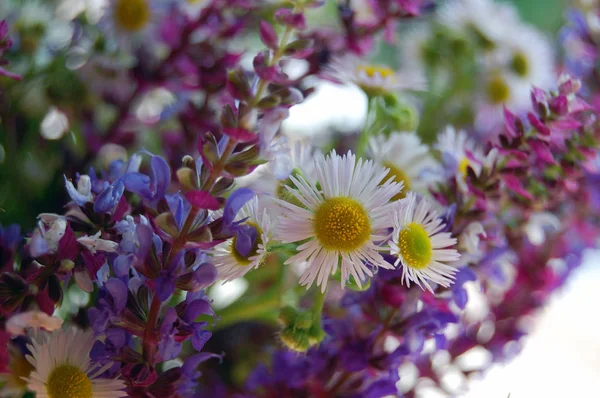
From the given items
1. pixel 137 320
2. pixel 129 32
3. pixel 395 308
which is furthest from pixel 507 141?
pixel 129 32

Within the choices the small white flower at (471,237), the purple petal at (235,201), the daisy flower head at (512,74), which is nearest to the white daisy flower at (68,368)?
the purple petal at (235,201)

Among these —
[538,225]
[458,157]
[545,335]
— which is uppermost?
[458,157]

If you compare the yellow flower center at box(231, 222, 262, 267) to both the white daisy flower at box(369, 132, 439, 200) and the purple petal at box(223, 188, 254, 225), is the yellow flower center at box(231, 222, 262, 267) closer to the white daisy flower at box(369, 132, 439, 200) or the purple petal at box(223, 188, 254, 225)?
the purple petal at box(223, 188, 254, 225)

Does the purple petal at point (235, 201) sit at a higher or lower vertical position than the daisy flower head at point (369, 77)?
higher

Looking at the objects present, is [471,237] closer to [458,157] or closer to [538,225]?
[458,157]

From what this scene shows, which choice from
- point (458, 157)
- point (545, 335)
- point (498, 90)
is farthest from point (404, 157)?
point (545, 335)

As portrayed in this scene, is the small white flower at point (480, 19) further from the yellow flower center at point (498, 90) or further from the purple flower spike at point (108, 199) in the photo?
the purple flower spike at point (108, 199)
